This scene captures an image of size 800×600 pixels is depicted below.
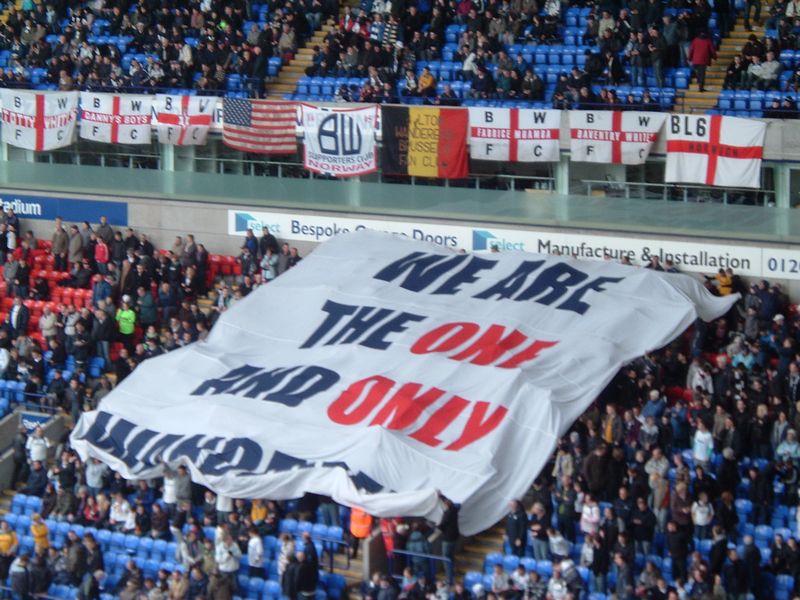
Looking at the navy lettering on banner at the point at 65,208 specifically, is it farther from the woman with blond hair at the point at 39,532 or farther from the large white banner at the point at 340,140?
the woman with blond hair at the point at 39,532

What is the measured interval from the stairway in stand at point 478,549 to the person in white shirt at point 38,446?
728cm

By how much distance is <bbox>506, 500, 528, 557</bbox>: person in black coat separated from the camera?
67.3 feet

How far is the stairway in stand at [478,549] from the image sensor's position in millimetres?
21484

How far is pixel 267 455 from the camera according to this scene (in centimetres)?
2112

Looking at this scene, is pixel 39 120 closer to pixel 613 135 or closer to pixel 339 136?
pixel 339 136

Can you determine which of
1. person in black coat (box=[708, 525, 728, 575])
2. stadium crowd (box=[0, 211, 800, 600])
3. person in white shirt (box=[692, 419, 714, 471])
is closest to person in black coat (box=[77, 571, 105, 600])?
stadium crowd (box=[0, 211, 800, 600])

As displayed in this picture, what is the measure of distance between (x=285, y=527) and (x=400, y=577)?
87.9 inches

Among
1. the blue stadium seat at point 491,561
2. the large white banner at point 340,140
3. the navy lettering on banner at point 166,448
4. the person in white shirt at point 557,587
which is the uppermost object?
the large white banner at point 340,140

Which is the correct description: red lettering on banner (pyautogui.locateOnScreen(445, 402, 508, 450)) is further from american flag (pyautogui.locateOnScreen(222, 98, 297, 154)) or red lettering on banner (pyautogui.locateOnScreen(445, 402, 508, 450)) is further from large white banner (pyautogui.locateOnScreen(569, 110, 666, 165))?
american flag (pyautogui.locateOnScreen(222, 98, 297, 154))

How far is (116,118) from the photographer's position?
107 feet

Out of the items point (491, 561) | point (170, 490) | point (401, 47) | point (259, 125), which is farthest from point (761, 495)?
point (401, 47)

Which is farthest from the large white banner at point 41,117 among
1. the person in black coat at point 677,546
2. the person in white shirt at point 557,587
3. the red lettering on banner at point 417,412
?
the person in black coat at point 677,546

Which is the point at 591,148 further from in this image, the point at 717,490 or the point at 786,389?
the point at 717,490

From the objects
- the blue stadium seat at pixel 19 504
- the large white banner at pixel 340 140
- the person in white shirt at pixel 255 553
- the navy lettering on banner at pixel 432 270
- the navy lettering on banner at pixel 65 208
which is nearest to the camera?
the person in white shirt at pixel 255 553
